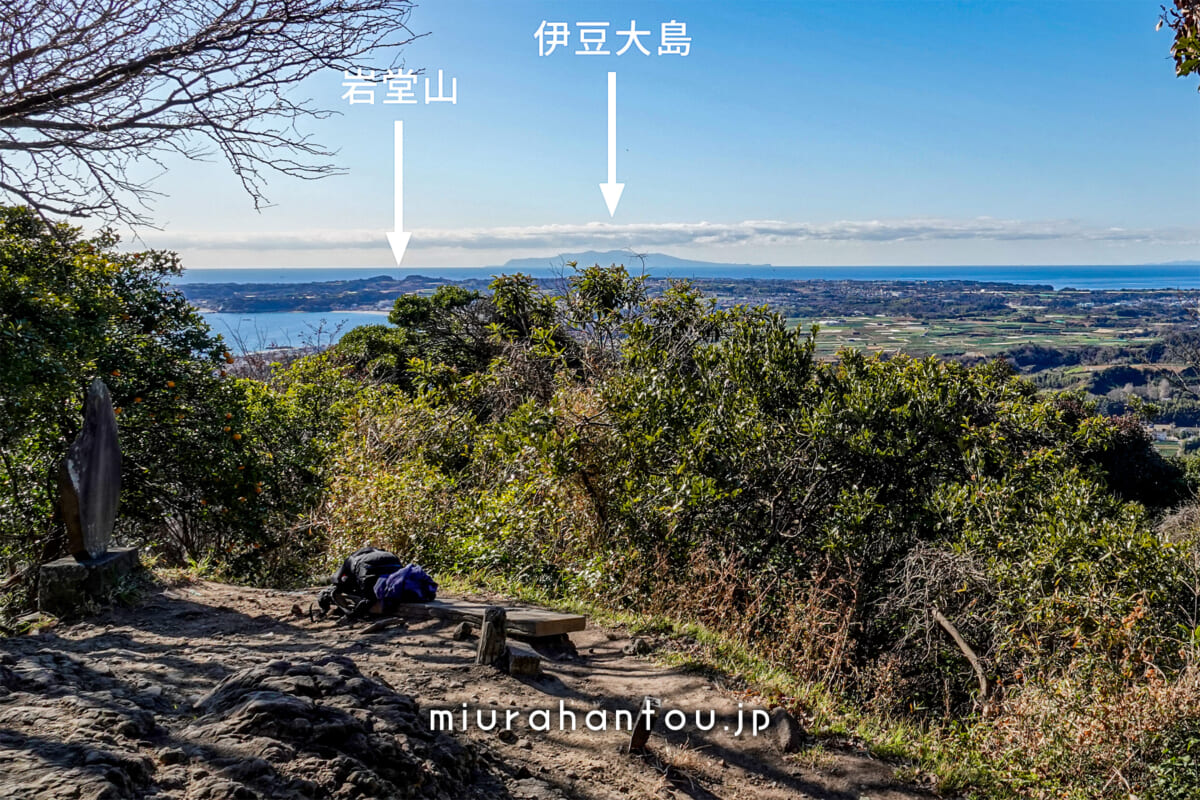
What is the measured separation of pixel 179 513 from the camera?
30.1ft

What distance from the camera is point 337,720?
322 centimetres

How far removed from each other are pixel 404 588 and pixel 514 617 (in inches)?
39.2

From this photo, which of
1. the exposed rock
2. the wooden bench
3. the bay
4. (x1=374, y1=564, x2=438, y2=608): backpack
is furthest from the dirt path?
the bay

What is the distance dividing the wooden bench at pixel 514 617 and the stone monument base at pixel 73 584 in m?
2.38

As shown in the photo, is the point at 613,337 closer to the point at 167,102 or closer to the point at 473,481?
the point at 473,481

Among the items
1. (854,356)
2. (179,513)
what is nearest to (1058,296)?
(854,356)

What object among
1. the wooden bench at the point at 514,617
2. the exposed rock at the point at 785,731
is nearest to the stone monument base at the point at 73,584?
the wooden bench at the point at 514,617

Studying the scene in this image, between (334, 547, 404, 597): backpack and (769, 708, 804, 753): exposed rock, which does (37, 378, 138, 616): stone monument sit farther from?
(769, 708, 804, 753): exposed rock

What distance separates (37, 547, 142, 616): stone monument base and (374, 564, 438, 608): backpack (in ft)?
7.16

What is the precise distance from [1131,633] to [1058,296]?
195ft

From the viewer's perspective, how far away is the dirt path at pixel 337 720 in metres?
2.82

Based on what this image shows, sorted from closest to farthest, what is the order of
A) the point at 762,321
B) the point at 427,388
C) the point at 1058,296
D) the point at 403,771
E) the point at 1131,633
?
1. the point at 403,771
2. the point at 1131,633
3. the point at 762,321
4. the point at 427,388
5. the point at 1058,296

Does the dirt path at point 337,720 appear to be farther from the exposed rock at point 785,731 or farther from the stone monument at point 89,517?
the stone monument at point 89,517

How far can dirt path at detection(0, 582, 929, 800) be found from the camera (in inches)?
111
